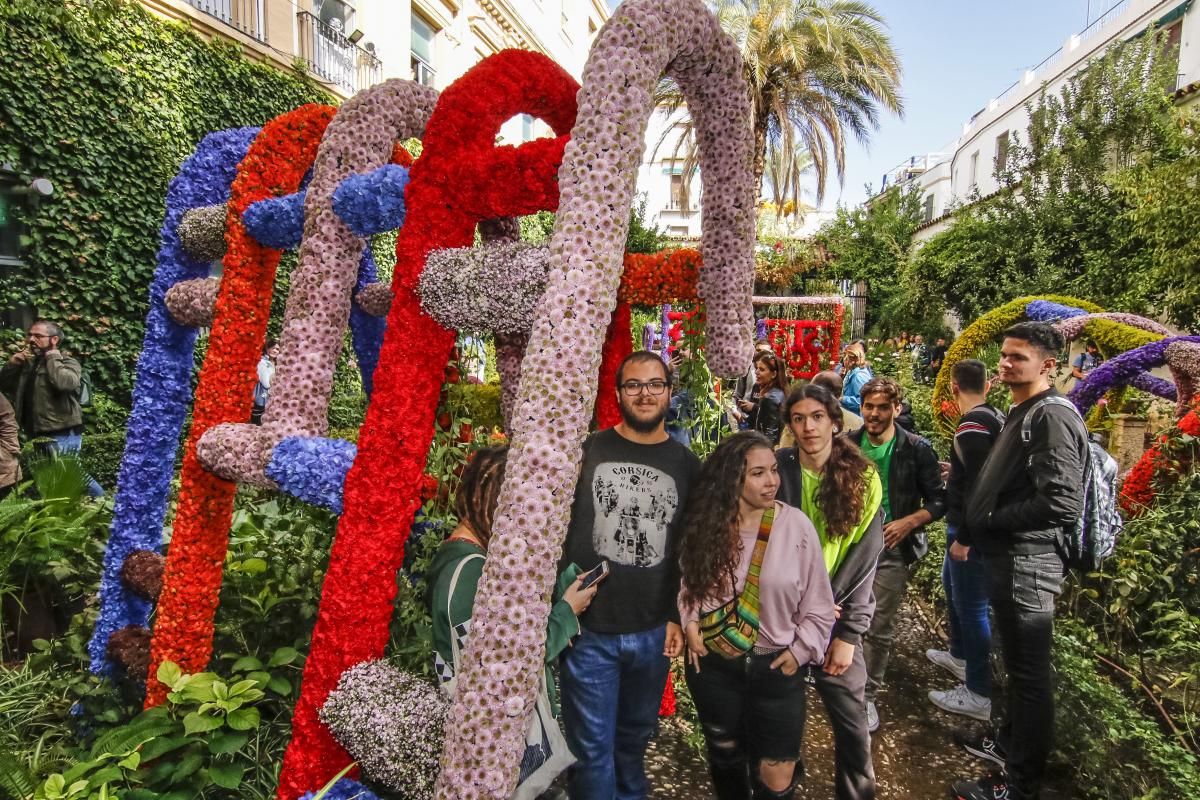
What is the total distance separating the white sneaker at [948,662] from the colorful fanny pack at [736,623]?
7.27ft

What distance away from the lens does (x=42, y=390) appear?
475 cm

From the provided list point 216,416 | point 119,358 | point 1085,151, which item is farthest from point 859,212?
point 216,416

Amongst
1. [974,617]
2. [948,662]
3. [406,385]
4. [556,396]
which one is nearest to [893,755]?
[974,617]

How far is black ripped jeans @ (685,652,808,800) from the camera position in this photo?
6.72 ft

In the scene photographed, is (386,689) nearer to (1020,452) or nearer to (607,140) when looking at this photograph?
(607,140)

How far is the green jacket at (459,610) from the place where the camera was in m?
1.69

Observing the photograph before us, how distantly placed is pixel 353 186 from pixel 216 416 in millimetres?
1073

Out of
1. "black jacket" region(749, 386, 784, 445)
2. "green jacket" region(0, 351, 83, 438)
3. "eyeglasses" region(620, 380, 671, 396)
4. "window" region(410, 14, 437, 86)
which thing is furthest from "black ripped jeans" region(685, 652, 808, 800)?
"window" region(410, 14, 437, 86)

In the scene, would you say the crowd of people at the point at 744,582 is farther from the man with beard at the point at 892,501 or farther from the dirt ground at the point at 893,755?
the man with beard at the point at 892,501

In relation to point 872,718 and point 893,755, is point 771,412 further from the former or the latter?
point 893,755

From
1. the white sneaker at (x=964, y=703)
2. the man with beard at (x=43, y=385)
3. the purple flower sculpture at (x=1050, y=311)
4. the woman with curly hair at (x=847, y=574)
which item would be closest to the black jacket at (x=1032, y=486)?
the woman with curly hair at (x=847, y=574)

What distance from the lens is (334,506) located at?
2.04 meters

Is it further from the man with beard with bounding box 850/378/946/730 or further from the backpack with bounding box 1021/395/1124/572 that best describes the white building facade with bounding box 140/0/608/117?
the backpack with bounding box 1021/395/1124/572

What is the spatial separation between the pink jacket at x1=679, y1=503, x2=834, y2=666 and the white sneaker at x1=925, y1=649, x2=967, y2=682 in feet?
6.71
